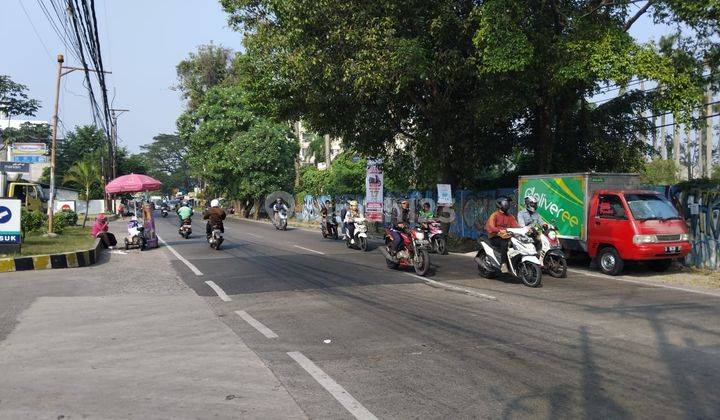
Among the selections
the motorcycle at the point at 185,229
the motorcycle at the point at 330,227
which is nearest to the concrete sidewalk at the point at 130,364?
the motorcycle at the point at 185,229

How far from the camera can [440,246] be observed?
17844 millimetres

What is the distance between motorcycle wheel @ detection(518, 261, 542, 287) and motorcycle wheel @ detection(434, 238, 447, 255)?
669cm

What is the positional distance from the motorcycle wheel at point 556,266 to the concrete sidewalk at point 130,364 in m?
7.10

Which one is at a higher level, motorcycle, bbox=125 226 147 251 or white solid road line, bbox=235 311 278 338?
motorcycle, bbox=125 226 147 251

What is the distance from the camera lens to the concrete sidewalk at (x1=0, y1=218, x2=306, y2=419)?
462cm

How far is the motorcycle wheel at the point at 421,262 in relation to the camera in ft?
40.8

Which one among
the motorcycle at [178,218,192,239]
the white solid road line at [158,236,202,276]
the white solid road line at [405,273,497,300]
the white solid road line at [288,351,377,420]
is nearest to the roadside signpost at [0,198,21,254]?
the white solid road line at [158,236,202,276]

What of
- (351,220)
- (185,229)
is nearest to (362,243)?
(351,220)

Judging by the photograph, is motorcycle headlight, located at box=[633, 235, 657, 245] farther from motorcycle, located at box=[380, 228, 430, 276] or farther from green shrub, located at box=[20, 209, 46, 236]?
green shrub, located at box=[20, 209, 46, 236]

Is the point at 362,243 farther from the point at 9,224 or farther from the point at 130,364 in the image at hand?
the point at 130,364

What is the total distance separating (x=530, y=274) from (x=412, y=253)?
282 cm

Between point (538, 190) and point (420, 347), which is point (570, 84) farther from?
point (420, 347)

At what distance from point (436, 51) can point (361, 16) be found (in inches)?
92.5

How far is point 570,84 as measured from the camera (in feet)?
53.4
